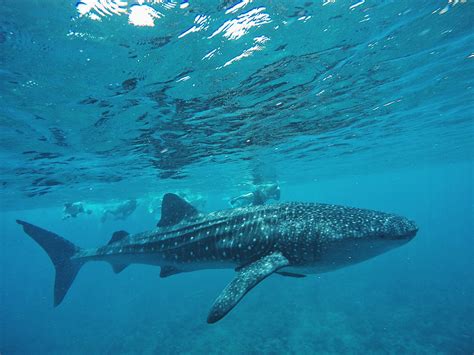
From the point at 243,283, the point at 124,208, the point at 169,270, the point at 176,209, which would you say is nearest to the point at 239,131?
the point at 176,209

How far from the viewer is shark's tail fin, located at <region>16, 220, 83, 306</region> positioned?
9.85 metres

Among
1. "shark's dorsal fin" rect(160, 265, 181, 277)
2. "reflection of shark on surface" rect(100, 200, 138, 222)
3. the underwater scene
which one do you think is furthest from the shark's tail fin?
"reflection of shark on surface" rect(100, 200, 138, 222)

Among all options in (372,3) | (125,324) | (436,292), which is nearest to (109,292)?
(125,324)

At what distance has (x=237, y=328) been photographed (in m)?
21.3

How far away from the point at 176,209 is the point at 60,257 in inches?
209

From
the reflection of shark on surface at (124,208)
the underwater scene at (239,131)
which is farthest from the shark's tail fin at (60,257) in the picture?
the reflection of shark on surface at (124,208)

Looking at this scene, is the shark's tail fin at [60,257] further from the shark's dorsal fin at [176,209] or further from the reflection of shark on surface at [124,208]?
the reflection of shark on surface at [124,208]

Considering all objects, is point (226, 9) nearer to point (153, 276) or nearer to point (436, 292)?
point (436, 292)

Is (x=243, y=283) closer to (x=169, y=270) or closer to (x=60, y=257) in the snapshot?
(x=169, y=270)

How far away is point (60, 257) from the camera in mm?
10281

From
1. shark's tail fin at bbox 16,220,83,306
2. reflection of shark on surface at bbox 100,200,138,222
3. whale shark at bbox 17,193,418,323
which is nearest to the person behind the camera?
whale shark at bbox 17,193,418,323

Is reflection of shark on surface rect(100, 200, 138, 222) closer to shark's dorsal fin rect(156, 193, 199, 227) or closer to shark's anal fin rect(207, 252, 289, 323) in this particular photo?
shark's dorsal fin rect(156, 193, 199, 227)

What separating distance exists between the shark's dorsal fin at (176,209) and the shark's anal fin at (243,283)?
3.21 m

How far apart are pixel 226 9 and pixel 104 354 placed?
1001 inches
